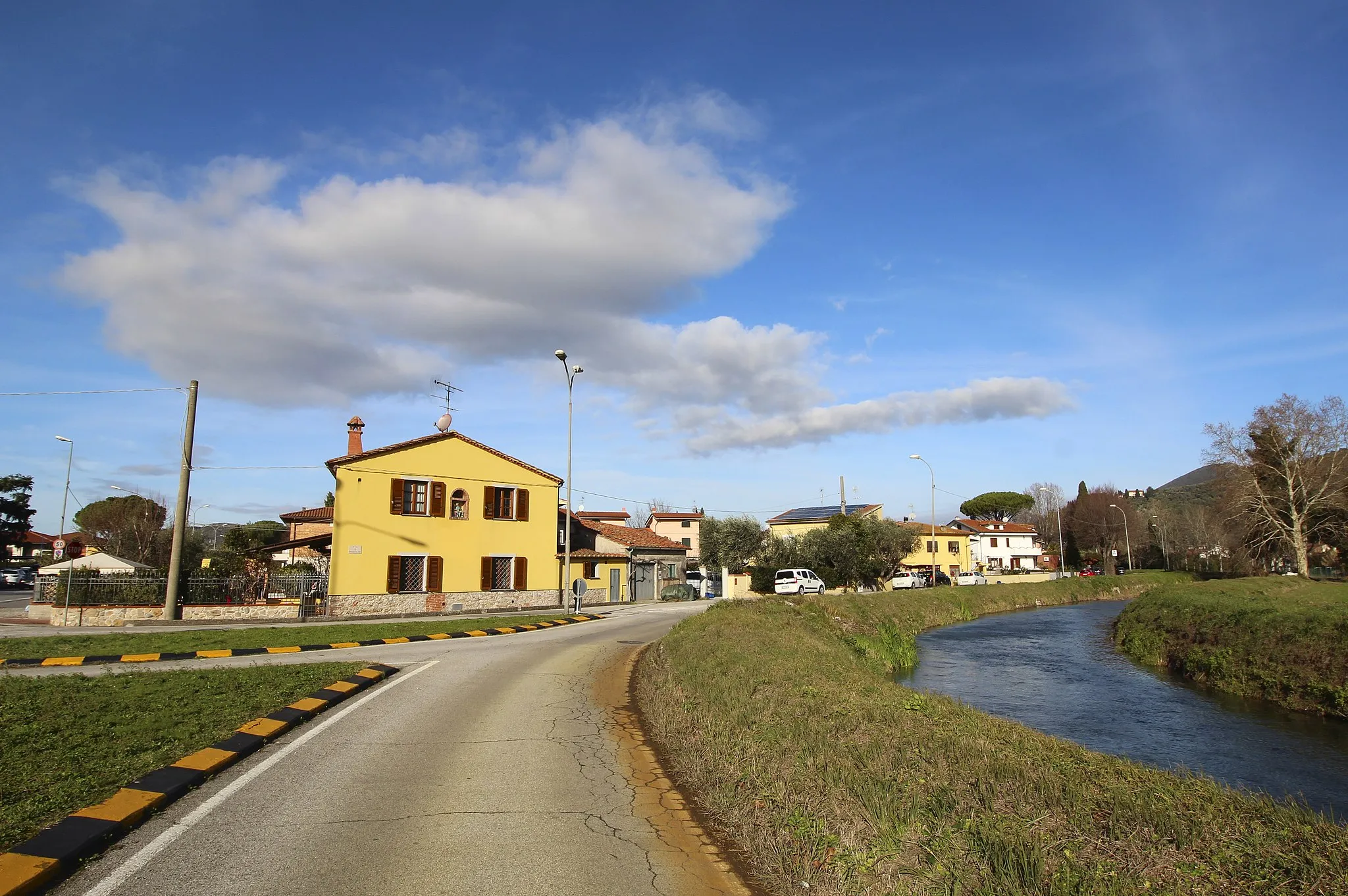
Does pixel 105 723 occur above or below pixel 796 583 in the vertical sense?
below

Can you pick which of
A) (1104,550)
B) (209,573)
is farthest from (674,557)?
(1104,550)

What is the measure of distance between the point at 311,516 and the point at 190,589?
18.3 metres

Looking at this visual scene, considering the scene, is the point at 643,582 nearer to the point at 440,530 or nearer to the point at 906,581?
the point at 440,530

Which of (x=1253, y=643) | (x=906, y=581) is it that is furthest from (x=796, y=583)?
(x=1253, y=643)

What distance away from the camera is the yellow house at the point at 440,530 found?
33219mm

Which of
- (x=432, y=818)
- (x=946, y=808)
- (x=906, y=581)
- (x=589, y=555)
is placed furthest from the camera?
(x=906, y=581)

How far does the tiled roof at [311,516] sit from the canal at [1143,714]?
3613cm

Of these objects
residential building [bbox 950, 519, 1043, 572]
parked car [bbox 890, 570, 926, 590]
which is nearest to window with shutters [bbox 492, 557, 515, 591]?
parked car [bbox 890, 570, 926, 590]

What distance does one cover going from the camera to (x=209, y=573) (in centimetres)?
3244

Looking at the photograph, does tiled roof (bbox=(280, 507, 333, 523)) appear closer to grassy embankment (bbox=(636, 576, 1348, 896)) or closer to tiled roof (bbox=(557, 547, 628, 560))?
tiled roof (bbox=(557, 547, 628, 560))

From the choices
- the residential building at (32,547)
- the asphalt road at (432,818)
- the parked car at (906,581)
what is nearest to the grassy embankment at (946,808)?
the asphalt road at (432,818)

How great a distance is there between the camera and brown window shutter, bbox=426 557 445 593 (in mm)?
34906

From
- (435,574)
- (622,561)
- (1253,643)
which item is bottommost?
(1253,643)

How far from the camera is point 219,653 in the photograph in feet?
57.6
